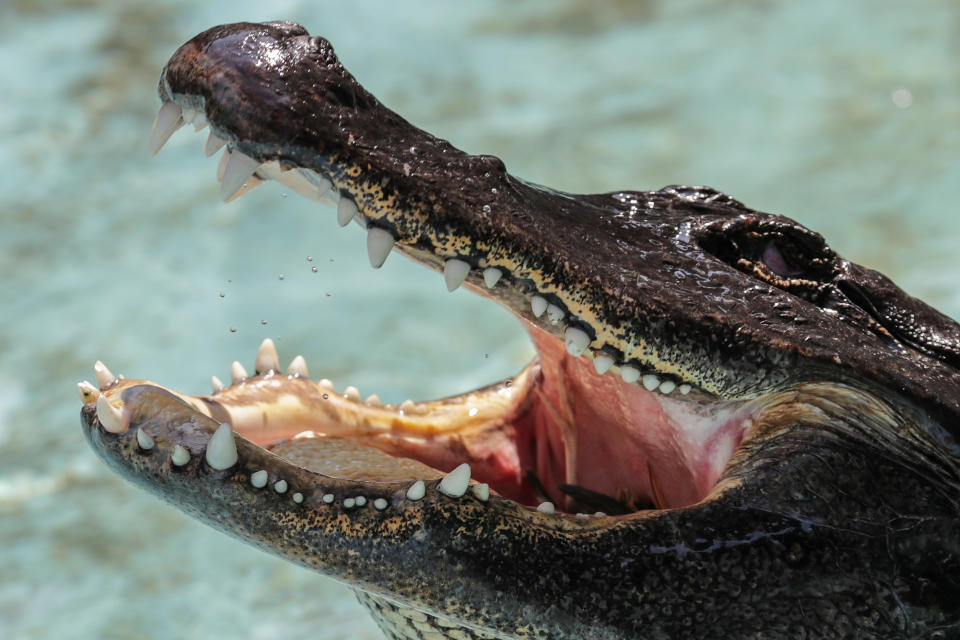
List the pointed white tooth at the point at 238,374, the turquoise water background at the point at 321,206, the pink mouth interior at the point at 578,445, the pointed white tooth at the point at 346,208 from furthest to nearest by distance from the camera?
the turquoise water background at the point at 321,206 < the pointed white tooth at the point at 238,374 < the pink mouth interior at the point at 578,445 < the pointed white tooth at the point at 346,208

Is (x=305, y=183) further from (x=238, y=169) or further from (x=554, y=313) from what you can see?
(x=554, y=313)

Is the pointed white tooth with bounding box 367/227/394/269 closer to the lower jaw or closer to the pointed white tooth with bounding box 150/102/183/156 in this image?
the pointed white tooth with bounding box 150/102/183/156

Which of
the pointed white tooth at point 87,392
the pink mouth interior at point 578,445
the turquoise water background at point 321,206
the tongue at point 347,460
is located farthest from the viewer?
the turquoise water background at point 321,206

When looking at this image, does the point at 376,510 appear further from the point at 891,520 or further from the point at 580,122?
the point at 580,122

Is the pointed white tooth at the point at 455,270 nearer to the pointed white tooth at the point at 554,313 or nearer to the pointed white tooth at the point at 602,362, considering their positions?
the pointed white tooth at the point at 554,313

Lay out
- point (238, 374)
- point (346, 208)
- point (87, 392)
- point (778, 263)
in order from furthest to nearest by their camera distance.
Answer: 1. point (238, 374)
2. point (778, 263)
3. point (87, 392)
4. point (346, 208)

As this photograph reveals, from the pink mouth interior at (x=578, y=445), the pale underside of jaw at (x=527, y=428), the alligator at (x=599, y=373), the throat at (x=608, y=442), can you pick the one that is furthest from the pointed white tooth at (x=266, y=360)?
the throat at (x=608, y=442)

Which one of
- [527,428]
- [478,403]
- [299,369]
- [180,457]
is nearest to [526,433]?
[527,428]
